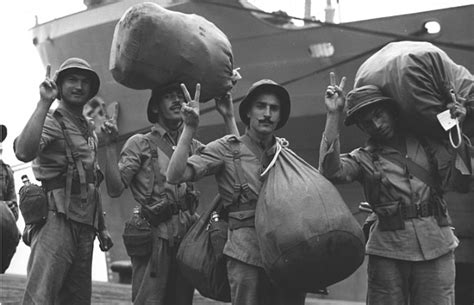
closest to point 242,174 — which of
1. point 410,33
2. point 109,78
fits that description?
point 410,33

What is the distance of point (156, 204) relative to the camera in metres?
6.02

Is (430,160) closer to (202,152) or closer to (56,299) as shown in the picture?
(202,152)

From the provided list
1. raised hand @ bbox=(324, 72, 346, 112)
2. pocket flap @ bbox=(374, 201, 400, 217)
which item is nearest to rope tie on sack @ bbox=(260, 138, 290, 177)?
raised hand @ bbox=(324, 72, 346, 112)

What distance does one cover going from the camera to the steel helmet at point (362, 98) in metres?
5.58

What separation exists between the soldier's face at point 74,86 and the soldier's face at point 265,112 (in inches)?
48.0

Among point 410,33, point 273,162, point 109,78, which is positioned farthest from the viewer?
point 109,78

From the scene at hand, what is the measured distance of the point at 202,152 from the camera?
18.4ft

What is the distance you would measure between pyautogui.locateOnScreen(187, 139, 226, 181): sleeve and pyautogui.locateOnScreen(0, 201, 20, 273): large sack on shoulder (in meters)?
3.40

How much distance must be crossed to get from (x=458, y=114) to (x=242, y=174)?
1.27m

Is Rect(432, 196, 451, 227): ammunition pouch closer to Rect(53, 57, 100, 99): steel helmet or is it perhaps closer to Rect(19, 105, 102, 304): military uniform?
Rect(19, 105, 102, 304): military uniform

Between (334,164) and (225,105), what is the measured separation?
107 cm

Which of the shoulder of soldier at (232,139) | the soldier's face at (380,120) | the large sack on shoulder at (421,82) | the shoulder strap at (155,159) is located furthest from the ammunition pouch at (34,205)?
the large sack on shoulder at (421,82)

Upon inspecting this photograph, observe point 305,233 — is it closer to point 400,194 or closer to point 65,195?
point 400,194

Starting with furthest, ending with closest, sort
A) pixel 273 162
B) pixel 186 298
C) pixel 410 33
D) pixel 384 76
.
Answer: pixel 410 33 → pixel 186 298 → pixel 384 76 → pixel 273 162
